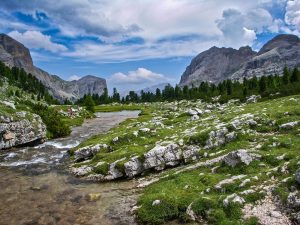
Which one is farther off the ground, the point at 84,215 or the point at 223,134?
the point at 223,134

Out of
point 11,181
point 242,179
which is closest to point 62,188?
point 11,181

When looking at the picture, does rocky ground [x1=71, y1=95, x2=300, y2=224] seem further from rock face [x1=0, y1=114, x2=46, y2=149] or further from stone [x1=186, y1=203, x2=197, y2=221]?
rock face [x1=0, y1=114, x2=46, y2=149]

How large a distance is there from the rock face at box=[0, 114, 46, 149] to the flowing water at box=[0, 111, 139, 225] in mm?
8601

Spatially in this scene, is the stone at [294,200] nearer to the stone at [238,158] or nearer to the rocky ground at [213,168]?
the rocky ground at [213,168]

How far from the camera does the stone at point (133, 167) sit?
1382 inches

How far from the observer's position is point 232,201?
23094mm

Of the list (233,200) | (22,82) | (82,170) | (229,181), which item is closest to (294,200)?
(233,200)

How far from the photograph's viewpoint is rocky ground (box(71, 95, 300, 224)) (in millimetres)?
22766

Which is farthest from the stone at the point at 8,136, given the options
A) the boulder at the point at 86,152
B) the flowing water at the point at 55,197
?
the boulder at the point at 86,152

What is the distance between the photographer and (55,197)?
98.7ft

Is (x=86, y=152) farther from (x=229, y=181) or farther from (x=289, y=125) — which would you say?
(x=289, y=125)

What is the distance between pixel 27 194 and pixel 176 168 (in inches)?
580

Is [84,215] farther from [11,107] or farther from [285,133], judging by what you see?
[11,107]

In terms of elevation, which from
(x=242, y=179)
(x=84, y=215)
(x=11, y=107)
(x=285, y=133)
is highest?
(x=11, y=107)
